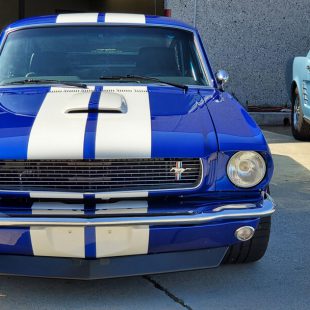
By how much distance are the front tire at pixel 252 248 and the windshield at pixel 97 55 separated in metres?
1.22

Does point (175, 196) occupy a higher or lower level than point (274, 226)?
higher

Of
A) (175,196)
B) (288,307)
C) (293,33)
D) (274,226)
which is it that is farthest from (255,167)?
(293,33)

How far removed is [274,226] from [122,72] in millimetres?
1612

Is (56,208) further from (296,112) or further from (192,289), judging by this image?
(296,112)

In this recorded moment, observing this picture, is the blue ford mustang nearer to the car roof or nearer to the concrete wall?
the car roof

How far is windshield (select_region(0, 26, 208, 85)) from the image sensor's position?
4059 mm

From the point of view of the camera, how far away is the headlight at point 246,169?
3006mm

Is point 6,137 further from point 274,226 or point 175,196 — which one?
point 274,226

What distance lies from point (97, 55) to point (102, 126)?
1.28m

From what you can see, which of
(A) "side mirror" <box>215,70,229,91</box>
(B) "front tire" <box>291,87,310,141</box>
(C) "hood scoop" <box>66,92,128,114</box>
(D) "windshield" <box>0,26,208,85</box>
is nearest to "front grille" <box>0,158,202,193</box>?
(C) "hood scoop" <box>66,92,128,114</box>

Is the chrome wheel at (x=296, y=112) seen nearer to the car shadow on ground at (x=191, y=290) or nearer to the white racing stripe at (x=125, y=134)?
the car shadow on ground at (x=191, y=290)

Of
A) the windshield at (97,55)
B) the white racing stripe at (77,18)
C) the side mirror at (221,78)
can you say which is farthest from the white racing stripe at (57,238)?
the white racing stripe at (77,18)

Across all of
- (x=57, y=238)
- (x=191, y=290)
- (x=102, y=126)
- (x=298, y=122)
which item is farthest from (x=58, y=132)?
(x=298, y=122)

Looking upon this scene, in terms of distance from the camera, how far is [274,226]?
446cm
